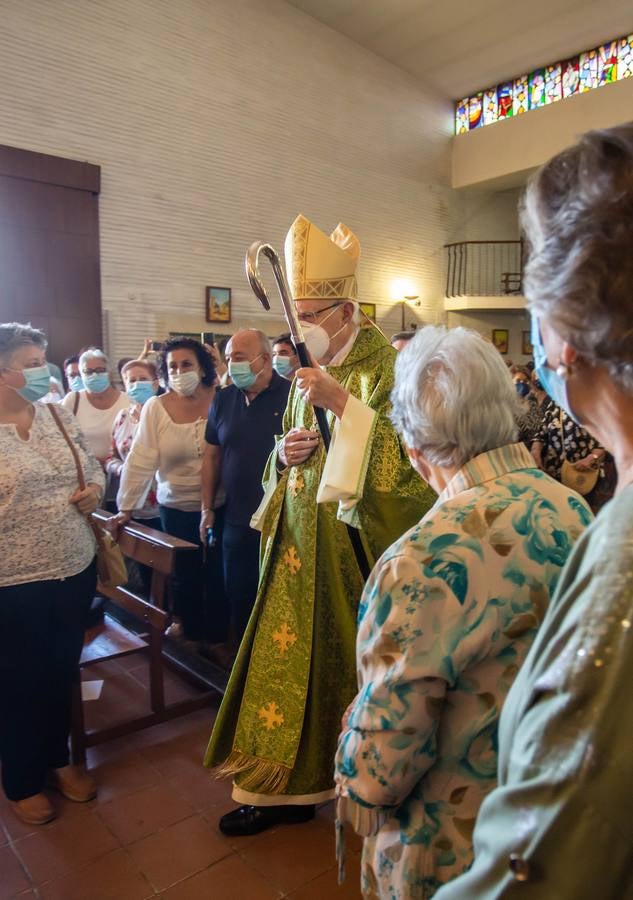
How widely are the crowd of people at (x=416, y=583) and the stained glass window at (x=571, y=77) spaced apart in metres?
11.8

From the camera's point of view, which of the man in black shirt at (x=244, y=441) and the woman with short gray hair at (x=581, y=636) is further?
the man in black shirt at (x=244, y=441)

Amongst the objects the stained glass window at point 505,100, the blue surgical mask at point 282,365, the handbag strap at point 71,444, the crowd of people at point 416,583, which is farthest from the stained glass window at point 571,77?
the handbag strap at point 71,444

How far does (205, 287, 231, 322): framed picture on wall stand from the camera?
9.30 m

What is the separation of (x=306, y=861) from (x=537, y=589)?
1612mm

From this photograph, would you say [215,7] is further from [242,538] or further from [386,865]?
[386,865]

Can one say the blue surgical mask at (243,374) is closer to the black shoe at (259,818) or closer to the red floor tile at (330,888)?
the black shoe at (259,818)

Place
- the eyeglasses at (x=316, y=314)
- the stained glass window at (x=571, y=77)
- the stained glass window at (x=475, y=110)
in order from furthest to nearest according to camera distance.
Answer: the stained glass window at (x=475, y=110)
the stained glass window at (x=571, y=77)
the eyeglasses at (x=316, y=314)

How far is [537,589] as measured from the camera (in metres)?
1.03

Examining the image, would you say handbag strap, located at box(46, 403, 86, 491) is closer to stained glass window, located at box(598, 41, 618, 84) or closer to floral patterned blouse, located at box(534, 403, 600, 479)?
floral patterned blouse, located at box(534, 403, 600, 479)

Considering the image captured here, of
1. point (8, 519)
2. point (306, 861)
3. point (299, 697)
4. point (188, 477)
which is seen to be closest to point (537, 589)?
point (299, 697)

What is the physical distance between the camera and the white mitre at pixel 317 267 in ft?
7.92

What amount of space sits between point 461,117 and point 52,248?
9.28 m

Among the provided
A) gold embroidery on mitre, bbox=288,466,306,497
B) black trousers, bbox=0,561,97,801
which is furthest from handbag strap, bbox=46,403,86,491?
gold embroidery on mitre, bbox=288,466,306,497

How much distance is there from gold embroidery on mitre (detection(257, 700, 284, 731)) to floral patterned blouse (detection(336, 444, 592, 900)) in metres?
1.10
